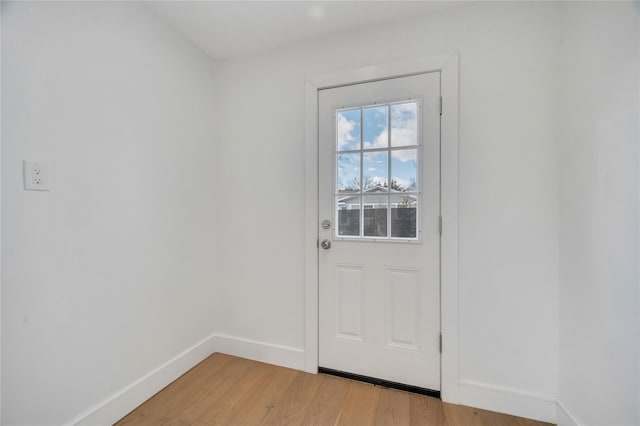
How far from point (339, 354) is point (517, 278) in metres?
1.19

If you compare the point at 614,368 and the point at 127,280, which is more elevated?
the point at 127,280

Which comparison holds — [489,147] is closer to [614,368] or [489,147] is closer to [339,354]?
[614,368]

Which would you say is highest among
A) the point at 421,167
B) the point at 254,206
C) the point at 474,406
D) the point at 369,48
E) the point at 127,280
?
the point at 369,48

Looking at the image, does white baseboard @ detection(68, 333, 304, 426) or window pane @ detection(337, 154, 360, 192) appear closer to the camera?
white baseboard @ detection(68, 333, 304, 426)

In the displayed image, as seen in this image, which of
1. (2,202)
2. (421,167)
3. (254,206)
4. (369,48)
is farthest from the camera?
(254,206)

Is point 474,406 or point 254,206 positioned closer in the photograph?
point 474,406

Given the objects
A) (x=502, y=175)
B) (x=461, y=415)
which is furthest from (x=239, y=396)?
(x=502, y=175)

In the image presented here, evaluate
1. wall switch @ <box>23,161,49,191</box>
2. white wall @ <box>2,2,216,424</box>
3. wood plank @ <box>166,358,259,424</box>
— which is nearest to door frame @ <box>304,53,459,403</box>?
wood plank @ <box>166,358,259,424</box>

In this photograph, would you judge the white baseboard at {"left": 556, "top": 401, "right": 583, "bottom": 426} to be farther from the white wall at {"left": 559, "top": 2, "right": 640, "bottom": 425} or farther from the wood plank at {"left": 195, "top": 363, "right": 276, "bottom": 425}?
the wood plank at {"left": 195, "top": 363, "right": 276, "bottom": 425}

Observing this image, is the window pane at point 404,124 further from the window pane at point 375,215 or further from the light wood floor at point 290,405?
the light wood floor at point 290,405

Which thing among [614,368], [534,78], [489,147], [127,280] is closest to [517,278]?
[614,368]

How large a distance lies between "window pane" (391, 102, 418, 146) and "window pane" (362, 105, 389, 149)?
0.04 m

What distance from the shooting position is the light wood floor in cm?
143

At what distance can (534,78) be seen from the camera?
144 cm
